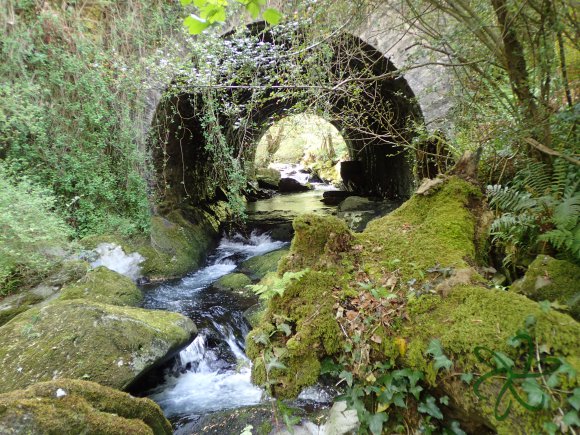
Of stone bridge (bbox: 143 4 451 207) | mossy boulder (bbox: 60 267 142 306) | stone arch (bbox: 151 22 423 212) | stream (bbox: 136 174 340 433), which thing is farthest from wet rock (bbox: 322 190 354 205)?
mossy boulder (bbox: 60 267 142 306)

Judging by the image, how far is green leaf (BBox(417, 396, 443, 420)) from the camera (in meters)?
Result: 1.53

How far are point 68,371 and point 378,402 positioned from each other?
289 cm

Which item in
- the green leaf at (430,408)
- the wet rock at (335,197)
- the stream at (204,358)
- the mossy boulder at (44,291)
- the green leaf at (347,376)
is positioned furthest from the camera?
the wet rock at (335,197)

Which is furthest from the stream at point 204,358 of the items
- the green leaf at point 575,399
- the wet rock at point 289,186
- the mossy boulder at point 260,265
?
the wet rock at point 289,186

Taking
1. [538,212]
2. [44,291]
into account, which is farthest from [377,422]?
[44,291]

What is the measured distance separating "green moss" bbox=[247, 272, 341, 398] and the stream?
1.51 feet

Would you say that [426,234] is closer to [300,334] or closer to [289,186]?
[300,334]

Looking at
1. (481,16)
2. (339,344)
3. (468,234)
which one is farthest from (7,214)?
(481,16)

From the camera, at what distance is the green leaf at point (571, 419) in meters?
1.06

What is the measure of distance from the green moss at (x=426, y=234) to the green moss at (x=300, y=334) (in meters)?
0.49

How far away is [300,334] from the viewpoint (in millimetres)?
1863

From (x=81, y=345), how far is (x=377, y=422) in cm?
295

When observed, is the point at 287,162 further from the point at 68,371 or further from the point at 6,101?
the point at 68,371

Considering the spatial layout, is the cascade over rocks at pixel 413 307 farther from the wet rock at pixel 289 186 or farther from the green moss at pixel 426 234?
the wet rock at pixel 289 186
